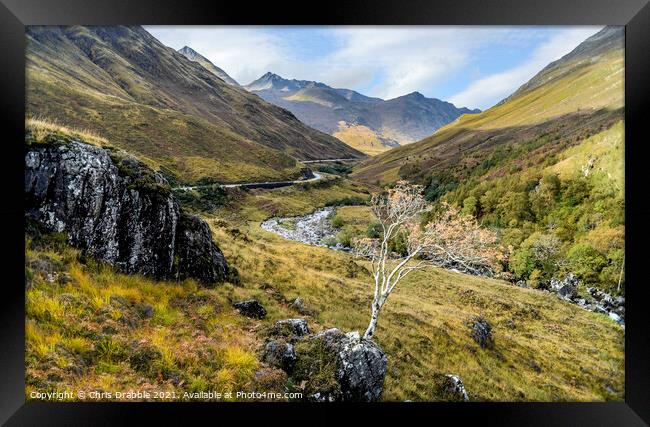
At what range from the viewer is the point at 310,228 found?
12781 mm

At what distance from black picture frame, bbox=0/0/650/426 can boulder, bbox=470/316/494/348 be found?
1897mm

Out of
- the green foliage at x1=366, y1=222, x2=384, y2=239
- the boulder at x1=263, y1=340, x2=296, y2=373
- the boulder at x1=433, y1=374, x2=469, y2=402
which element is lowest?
the boulder at x1=433, y1=374, x2=469, y2=402

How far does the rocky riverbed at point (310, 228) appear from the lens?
11.9 m

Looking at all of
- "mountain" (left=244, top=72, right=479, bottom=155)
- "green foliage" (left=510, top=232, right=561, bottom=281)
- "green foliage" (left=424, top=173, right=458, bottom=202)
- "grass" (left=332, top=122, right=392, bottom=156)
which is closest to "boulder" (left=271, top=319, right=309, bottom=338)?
"green foliage" (left=424, top=173, right=458, bottom=202)

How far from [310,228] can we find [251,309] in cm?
578

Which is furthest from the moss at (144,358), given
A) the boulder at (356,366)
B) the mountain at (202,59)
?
the mountain at (202,59)

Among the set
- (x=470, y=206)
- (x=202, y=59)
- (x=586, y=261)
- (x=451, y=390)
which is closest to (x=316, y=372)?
(x=451, y=390)

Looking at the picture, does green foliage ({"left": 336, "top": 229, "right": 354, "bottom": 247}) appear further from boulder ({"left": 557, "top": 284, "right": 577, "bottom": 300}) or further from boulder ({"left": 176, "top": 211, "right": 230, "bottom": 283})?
boulder ({"left": 557, "top": 284, "right": 577, "bottom": 300})

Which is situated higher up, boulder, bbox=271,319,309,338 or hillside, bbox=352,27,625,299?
hillside, bbox=352,27,625,299

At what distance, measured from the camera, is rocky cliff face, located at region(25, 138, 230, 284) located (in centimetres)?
633

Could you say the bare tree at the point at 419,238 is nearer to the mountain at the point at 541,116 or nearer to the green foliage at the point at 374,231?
the green foliage at the point at 374,231
